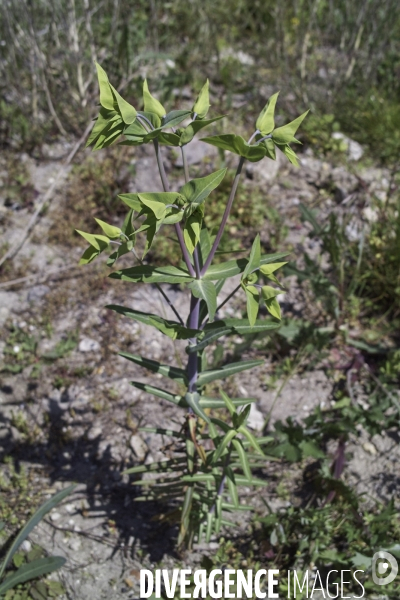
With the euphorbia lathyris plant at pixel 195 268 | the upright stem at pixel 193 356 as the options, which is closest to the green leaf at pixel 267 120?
the euphorbia lathyris plant at pixel 195 268

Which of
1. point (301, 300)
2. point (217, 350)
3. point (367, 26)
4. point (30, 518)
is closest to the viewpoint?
point (30, 518)

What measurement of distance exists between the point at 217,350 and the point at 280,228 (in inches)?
52.0

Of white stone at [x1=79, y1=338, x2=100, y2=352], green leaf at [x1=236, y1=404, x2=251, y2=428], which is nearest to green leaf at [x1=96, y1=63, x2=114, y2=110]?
green leaf at [x1=236, y1=404, x2=251, y2=428]

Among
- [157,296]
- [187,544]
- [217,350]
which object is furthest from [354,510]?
[157,296]

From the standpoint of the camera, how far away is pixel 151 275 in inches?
73.5

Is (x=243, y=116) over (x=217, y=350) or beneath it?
over

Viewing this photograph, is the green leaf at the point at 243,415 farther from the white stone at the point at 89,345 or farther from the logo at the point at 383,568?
the white stone at the point at 89,345

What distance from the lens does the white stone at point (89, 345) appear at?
3.48 metres

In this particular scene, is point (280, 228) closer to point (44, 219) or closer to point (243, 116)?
point (243, 116)

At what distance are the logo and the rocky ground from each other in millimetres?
361

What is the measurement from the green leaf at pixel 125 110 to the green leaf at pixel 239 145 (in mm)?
202

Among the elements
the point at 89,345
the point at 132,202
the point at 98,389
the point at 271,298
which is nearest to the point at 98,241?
the point at 132,202

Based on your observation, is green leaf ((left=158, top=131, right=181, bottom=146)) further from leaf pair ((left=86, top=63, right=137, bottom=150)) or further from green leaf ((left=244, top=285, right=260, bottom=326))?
green leaf ((left=244, top=285, right=260, bottom=326))

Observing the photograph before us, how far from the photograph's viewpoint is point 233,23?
18.8 ft
